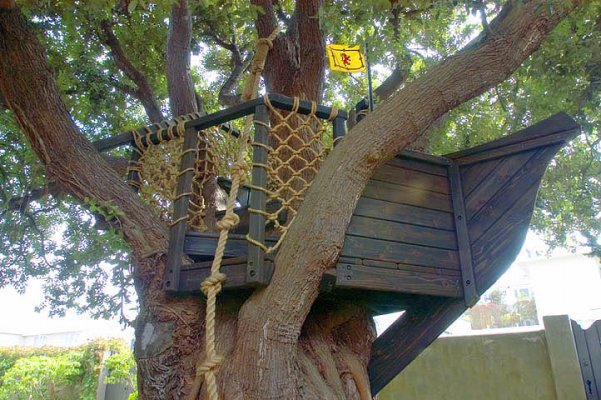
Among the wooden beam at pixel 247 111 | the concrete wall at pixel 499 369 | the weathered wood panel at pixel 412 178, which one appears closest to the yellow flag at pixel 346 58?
the wooden beam at pixel 247 111

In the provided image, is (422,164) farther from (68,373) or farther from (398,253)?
(68,373)

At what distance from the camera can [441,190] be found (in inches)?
88.7

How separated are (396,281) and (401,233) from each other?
21 cm

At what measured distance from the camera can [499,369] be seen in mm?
4234

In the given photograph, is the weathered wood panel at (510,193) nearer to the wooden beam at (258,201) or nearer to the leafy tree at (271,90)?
the leafy tree at (271,90)

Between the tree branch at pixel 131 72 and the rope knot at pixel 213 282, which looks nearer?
the rope knot at pixel 213 282

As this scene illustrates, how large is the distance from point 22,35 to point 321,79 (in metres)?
1.68

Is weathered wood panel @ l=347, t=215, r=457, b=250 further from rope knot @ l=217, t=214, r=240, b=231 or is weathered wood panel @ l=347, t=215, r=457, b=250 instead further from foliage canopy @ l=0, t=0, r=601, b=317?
foliage canopy @ l=0, t=0, r=601, b=317

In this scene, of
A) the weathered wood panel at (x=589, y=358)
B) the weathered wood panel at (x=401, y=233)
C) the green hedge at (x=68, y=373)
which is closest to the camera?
the weathered wood panel at (x=401, y=233)

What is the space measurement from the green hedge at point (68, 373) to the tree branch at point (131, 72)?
4318mm

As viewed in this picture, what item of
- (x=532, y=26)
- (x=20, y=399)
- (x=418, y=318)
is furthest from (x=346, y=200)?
(x=20, y=399)

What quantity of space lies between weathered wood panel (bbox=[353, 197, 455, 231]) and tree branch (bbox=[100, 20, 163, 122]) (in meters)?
2.46

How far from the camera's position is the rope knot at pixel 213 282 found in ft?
5.63

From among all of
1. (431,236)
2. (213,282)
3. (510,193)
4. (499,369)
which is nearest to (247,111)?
(213,282)
